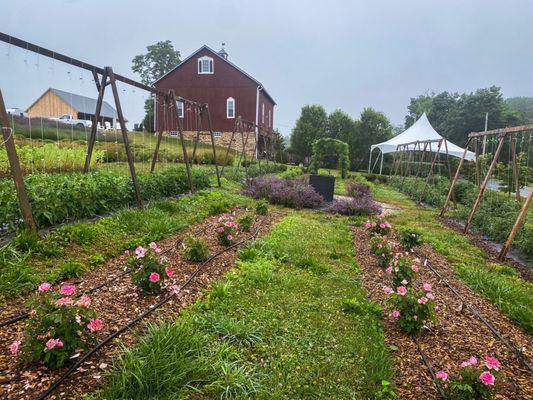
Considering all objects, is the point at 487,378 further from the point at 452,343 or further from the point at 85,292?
the point at 85,292

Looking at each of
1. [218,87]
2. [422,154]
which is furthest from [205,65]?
[422,154]

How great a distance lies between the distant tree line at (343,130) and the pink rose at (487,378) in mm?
31461

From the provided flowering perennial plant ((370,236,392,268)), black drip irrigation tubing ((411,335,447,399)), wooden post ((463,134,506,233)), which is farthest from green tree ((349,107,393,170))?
black drip irrigation tubing ((411,335,447,399))

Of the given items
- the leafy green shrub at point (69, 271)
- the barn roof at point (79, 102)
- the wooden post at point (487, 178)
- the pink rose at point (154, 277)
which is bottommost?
the leafy green shrub at point (69, 271)

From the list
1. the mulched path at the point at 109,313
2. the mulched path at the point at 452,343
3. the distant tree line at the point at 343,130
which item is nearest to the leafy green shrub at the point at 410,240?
the mulched path at the point at 452,343

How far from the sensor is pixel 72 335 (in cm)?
239

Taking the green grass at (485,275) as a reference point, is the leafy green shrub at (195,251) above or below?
above

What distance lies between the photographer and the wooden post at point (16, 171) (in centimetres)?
402

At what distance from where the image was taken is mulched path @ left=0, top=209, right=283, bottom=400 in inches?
86.3

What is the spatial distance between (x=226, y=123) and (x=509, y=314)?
1093 inches

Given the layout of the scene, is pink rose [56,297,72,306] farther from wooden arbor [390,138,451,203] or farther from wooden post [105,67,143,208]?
wooden arbor [390,138,451,203]

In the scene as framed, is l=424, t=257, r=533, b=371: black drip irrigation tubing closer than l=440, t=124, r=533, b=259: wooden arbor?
Yes

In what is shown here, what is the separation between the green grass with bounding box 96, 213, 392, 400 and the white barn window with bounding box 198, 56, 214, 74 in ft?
90.1

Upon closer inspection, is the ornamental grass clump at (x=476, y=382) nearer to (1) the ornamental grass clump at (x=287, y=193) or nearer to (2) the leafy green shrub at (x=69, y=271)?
(2) the leafy green shrub at (x=69, y=271)
